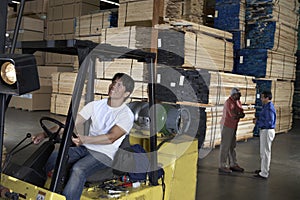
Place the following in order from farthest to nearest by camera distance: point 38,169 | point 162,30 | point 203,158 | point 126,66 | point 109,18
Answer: point 109,18, point 126,66, point 162,30, point 203,158, point 38,169

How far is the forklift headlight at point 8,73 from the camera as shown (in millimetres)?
1648

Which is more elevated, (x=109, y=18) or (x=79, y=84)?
(x=109, y=18)

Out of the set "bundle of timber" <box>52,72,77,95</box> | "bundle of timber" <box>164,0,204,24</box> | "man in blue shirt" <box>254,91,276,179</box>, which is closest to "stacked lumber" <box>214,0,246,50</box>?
"bundle of timber" <box>164,0,204,24</box>

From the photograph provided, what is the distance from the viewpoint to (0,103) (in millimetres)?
1774

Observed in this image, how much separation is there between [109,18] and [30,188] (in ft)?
28.3

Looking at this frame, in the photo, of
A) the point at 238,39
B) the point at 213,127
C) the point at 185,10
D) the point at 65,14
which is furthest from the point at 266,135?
the point at 65,14

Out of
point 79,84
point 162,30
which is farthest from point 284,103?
point 79,84

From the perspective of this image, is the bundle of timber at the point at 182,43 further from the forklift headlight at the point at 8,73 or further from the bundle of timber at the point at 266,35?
the forklift headlight at the point at 8,73

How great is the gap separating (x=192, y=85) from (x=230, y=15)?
3.18 metres

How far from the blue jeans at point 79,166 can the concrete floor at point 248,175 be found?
2.23 meters

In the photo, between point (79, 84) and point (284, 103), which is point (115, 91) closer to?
point (79, 84)

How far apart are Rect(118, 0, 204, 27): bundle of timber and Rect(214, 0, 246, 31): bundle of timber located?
64 cm

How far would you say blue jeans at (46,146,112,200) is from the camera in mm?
2463

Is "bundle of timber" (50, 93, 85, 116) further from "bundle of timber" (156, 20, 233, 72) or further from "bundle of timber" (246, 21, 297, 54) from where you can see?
"bundle of timber" (246, 21, 297, 54)
